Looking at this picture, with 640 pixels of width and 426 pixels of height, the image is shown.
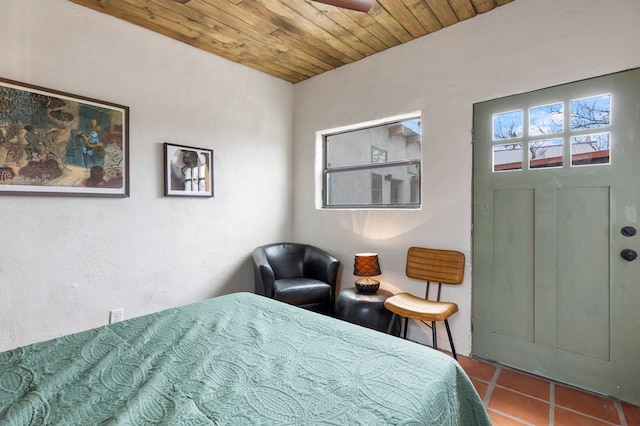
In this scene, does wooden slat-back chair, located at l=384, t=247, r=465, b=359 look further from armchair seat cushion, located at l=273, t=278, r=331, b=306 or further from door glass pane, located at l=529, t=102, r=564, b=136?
door glass pane, located at l=529, t=102, r=564, b=136

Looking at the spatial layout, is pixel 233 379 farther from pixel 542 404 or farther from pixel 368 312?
pixel 542 404

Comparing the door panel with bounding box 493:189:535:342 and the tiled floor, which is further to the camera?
the door panel with bounding box 493:189:535:342

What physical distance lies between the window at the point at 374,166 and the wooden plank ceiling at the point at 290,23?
780 mm

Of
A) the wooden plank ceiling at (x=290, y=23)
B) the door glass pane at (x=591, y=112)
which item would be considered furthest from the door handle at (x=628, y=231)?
the wooden plank ceiling at (x=290, y=23)

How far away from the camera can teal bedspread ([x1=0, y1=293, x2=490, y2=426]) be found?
0.80 metres

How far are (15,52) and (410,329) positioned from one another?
364 cm

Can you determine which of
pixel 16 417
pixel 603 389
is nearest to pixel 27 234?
pixel 16 417

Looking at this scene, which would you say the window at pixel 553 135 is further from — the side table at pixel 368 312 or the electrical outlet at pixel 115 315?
the electrical outlet at pixel 115 315

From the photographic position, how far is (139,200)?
263 cm

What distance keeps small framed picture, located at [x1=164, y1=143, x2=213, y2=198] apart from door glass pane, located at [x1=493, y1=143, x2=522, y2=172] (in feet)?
8.34

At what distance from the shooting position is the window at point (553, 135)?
2.02 m

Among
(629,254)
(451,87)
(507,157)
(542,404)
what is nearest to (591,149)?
(507,157)

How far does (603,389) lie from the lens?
1.98 m

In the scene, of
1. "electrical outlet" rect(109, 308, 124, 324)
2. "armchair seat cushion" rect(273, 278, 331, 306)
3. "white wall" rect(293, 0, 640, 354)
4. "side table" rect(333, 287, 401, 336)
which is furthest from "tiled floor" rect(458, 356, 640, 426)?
"electrical outlet" rect(109, 308, 124, 324)
